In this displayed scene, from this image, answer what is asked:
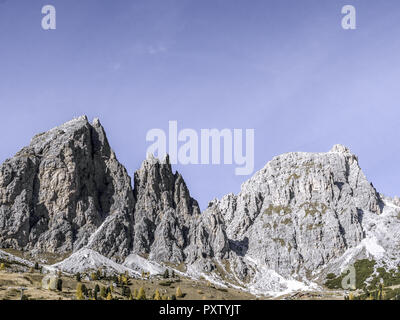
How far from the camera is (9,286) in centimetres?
15412

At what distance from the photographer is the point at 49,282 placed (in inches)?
6580
